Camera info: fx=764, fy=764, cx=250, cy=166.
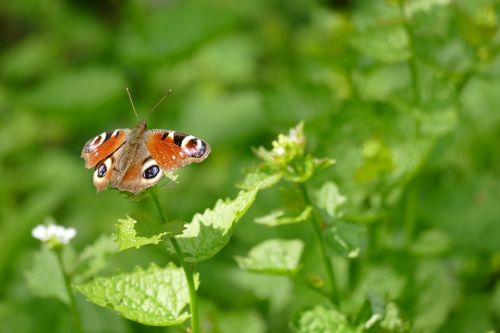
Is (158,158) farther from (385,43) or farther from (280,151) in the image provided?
(385,43)

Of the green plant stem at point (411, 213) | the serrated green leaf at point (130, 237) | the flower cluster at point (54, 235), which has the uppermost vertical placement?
the flower cluster at point (54, 235)

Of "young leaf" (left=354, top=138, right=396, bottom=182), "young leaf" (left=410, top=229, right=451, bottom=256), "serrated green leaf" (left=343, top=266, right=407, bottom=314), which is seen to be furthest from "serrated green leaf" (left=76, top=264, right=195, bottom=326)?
"young leaf" (left=410, top=229, right=451, bottom=256)

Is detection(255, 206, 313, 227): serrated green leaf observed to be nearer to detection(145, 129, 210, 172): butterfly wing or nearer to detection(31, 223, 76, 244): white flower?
detection(145, 129, 210, 172): butterfly wing

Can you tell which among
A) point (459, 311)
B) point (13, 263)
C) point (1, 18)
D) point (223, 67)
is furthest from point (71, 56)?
point (459, 311)

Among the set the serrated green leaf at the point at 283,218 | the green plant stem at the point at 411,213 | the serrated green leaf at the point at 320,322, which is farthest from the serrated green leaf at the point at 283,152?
the green plant stem at the point at 411,213

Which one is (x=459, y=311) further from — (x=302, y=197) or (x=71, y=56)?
(x=71, y=56)

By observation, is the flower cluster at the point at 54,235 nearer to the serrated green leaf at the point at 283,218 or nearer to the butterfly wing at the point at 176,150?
the butterfly wing at the point at 176,150

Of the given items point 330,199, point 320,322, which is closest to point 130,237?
point 320,322
